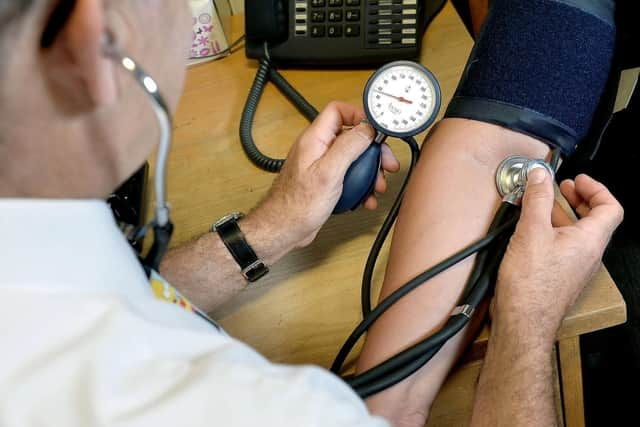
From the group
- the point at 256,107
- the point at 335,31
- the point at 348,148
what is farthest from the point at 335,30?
the point at 348,148

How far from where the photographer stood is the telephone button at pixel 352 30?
3.26 ft

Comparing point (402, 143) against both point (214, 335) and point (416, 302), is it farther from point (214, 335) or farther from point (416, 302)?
point (214, 335)

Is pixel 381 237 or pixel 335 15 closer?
pixel 381 237

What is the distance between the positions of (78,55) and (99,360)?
0.71 feet

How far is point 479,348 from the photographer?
31.0 inches

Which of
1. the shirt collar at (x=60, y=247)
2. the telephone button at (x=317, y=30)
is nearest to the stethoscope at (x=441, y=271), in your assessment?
the shirt collar at (x=60, y=247)

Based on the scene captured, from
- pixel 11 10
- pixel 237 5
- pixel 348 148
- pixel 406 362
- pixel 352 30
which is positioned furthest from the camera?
pixel 237 5

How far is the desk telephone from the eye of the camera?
980 millimetres

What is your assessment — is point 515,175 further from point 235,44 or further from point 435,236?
point 235,44

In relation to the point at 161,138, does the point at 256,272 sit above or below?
below

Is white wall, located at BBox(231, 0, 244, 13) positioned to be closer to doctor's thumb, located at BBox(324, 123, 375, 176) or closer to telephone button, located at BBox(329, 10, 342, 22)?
telephone button, located at BBox(329, 10, 342, 22)

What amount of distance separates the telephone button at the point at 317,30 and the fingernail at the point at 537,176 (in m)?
0.43

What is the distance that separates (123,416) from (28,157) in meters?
0.21

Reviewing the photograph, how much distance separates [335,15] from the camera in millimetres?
1002
